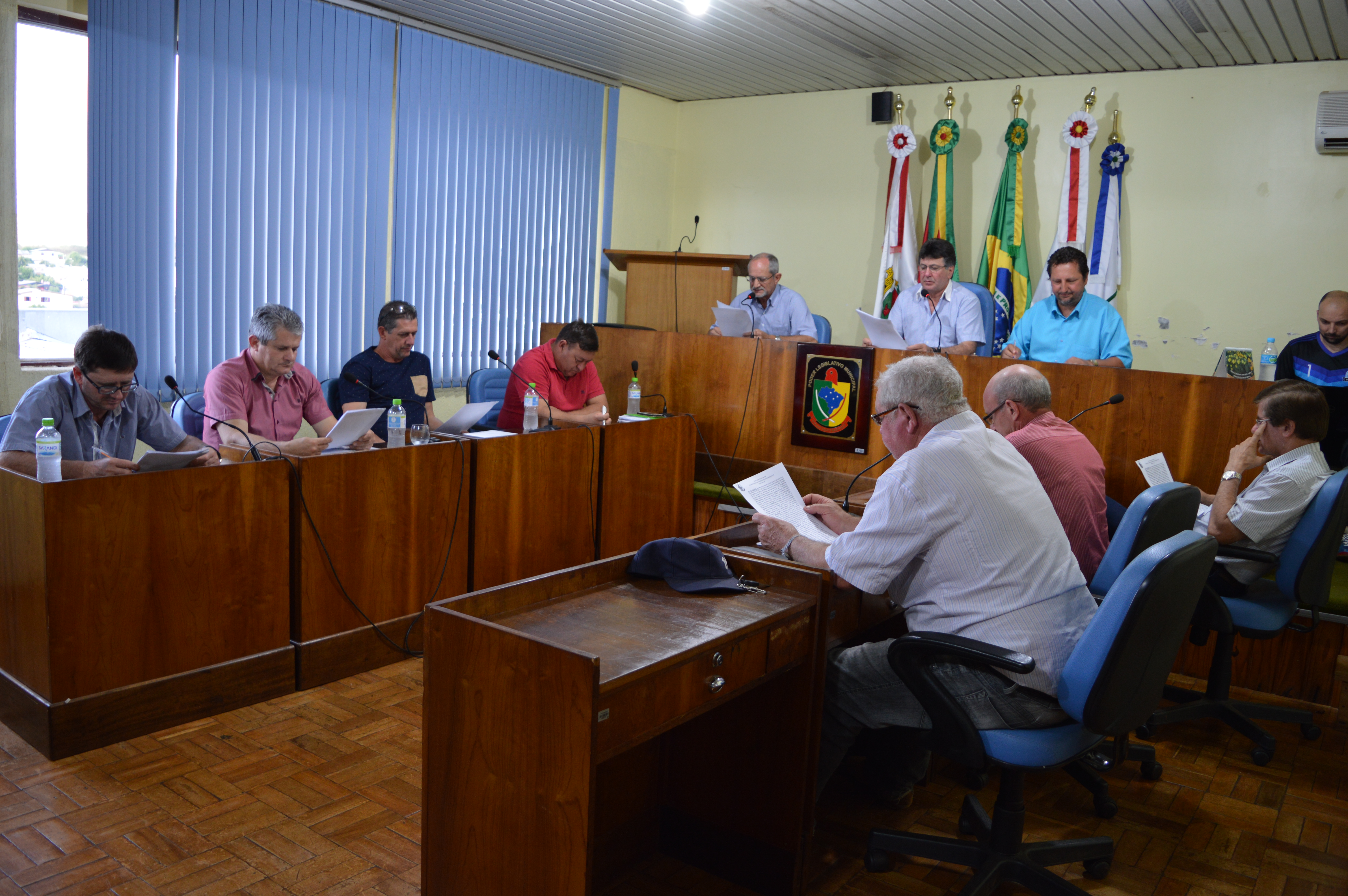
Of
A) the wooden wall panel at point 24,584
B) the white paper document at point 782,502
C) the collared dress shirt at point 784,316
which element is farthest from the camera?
the collared dress shirt at point 784,316

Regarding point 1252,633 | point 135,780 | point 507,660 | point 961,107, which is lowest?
point 135,780

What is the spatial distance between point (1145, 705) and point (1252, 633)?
48.7 inches

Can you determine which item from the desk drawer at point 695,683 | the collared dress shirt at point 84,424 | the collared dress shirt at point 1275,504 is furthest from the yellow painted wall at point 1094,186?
the desk drawer at point 695,683

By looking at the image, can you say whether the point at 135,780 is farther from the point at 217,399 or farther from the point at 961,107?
the point at 961,107

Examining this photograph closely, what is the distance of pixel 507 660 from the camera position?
162cm

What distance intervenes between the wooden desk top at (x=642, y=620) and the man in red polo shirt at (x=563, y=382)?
2.25m

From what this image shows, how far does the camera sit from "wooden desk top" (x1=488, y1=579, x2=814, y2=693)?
1.69 m

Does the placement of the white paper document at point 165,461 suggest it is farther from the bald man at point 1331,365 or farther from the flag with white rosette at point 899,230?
the flag with white rosette at point 899,230

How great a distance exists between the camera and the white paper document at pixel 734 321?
193 inches

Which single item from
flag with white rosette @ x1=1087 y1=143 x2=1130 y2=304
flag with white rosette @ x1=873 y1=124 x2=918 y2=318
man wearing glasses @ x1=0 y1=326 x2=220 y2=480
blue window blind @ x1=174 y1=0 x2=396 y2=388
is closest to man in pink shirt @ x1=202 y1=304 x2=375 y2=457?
man wearing glasses @ x1=0 y1=326 x2=220 y2=480

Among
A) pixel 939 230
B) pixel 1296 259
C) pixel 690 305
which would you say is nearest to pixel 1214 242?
pixel 1296 259

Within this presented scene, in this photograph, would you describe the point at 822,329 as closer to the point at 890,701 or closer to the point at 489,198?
the point at 489,198

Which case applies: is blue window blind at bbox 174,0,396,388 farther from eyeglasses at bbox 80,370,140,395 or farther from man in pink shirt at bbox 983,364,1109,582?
man in pink shirt at bbox 983,364,1109,582

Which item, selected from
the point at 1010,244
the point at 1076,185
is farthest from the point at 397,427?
the point at 1076,185
